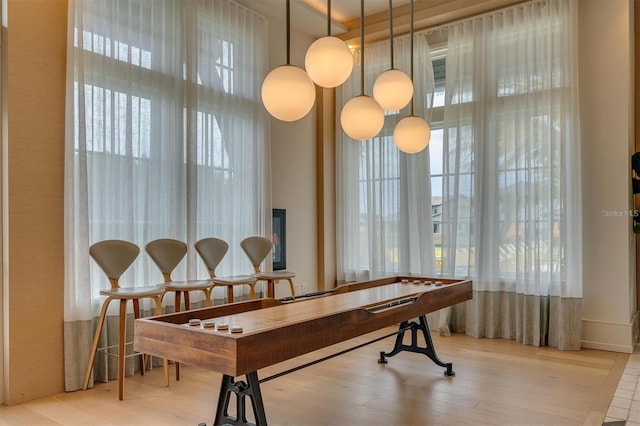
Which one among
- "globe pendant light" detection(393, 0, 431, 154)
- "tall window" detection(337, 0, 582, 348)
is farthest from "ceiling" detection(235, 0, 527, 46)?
"globe pendant light" detection(393, 0, 431, 154)

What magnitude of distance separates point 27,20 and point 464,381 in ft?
13.0

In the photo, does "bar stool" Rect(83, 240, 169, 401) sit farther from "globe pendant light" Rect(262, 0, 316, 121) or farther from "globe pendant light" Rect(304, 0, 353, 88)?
"globe pendant light" Rect(304, 0, 353, 88)

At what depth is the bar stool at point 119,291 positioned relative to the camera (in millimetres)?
3252

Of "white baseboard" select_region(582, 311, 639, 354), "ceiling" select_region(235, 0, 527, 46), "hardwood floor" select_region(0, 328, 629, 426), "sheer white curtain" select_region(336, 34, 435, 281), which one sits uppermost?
"ceiling" select_region(235, 0, 527, 46)

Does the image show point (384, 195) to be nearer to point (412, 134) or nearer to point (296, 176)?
point (296, 176)

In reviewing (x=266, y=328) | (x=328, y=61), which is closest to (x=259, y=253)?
(x=328, y=61)

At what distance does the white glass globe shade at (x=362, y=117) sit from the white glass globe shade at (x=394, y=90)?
20 centimetres

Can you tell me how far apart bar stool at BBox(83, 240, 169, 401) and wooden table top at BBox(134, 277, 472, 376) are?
3.62ft

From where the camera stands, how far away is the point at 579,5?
451cm

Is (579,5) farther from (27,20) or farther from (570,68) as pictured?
(27,20)

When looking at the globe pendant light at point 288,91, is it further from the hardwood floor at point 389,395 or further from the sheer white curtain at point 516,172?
the sheer white curtain at point 516,172

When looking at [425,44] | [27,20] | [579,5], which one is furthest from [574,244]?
[27,20]

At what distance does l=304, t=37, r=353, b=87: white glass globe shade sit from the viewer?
8.79 feet

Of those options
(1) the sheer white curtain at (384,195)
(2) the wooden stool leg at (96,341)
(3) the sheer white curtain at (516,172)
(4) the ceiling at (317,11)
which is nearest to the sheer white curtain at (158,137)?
(2) the wooden stool leg at (96,341)
